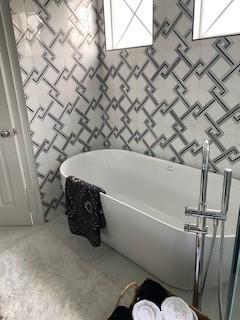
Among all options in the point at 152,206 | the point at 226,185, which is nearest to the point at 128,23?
the point at 152,206

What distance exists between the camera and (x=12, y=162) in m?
2.33

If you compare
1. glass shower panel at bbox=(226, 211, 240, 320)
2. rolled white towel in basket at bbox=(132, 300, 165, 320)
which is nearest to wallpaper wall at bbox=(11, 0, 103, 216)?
rolled white towel in basket at bbox=(132, 300, 165, 320)

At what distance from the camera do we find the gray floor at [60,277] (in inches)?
63.8

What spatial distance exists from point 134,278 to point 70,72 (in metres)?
1.93

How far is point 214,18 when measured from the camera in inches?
76.0

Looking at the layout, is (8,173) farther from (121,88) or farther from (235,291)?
(235,291)

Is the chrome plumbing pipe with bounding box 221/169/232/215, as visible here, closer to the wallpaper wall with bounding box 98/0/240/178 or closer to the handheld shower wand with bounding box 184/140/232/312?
the handheld shower wand with bounding box 184/140/232/312

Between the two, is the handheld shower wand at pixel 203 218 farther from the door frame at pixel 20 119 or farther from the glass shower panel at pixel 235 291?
the door frame at pixel 20 119

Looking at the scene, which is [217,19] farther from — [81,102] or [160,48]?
[81,102]

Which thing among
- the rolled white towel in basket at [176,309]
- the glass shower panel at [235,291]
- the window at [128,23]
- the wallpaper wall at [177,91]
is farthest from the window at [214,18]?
the rolled white towel in basket at [176,309]

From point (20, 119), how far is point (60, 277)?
4.49 ft

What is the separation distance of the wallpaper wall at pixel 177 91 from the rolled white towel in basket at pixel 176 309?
1126mm

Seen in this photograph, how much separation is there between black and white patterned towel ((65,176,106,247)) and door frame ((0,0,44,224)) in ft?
1.78

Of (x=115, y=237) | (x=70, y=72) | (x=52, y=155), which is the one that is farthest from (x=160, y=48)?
(x=115, y=237)
